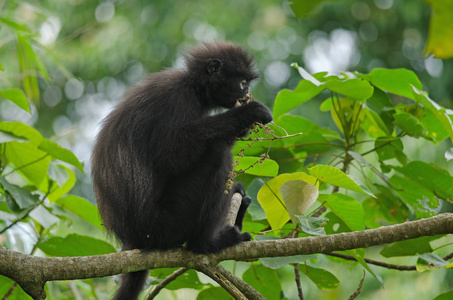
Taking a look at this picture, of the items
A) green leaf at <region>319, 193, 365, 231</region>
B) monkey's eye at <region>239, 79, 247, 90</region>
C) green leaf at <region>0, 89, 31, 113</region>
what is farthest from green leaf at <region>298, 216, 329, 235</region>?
green leaf at <region>0, 89, 31, 113</region>

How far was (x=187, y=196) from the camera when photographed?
2.92 m

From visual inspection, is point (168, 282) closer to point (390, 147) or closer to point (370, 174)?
point (390, 147)

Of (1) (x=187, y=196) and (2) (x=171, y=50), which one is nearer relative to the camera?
(1) (x=187, y=196)

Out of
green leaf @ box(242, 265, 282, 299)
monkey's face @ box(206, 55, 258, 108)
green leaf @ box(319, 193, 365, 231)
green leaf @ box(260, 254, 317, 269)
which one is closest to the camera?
green leaf @ box(260, 254, 317, 269)

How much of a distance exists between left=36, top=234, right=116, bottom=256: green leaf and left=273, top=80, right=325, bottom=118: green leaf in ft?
4.39

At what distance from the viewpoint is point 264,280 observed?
3109 millimetres

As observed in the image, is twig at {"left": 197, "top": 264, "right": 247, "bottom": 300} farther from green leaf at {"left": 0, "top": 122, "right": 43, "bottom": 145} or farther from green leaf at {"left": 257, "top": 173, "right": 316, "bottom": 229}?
green leaf at {"left": 0, "top": 122, "right": 43, "bottom": 145}

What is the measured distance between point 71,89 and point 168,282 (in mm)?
13372

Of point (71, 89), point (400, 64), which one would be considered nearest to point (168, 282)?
point (400, 64)

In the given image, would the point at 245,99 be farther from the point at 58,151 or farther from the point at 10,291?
the point at 10,291

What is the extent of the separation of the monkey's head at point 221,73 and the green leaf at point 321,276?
1302mm

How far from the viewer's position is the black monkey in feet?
9.48

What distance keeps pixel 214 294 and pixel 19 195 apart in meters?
1.22

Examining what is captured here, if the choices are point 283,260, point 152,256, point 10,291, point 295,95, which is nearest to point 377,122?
point 295,95
